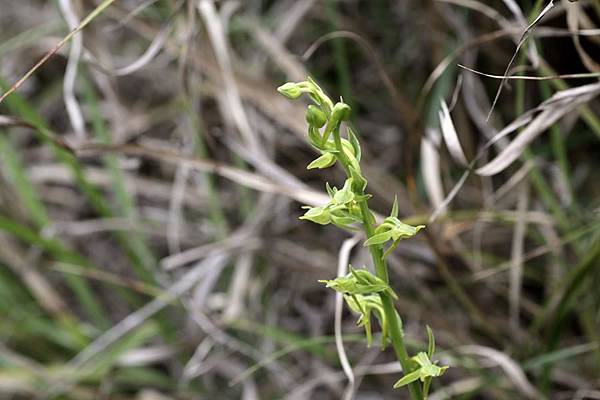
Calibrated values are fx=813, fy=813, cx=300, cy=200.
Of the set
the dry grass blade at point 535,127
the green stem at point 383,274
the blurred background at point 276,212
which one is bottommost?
the blurred background at point 276,212

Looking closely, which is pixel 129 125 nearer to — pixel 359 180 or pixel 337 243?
pixel 337 243

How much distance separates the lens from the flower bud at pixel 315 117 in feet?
1.33

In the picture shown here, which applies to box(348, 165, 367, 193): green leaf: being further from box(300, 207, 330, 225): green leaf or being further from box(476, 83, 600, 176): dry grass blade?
box(476, 83, 600, 176): dry grass blade

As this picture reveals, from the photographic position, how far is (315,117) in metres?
0.41

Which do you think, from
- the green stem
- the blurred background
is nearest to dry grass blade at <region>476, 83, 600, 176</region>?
the blurred background

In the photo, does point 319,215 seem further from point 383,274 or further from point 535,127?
point 535,127

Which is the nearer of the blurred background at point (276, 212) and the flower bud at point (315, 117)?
the flower bud at point (315, 117)

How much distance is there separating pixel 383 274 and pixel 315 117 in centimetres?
9

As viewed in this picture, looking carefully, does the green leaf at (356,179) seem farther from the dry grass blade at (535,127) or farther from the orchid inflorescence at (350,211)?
the dry grass blade at (535,127)

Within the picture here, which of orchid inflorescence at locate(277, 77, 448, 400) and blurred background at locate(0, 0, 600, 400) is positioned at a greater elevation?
orchid inflorescence at locate(277, 77, 448, 400)

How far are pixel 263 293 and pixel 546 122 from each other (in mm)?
568

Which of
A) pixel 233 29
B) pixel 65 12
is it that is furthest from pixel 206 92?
pixel 65 12

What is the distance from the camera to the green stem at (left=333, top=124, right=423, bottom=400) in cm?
41

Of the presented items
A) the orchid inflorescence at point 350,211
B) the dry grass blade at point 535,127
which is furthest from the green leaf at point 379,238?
the dry grass blade at point 535,127
